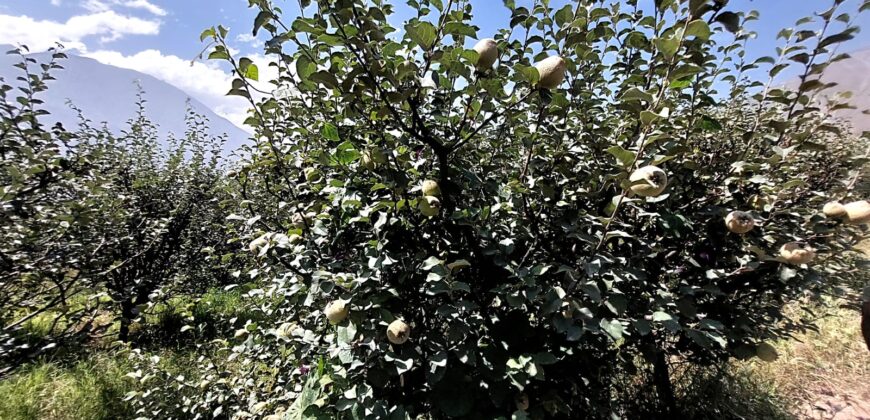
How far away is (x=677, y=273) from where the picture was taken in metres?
1.46

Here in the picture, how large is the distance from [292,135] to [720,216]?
5.46 feet

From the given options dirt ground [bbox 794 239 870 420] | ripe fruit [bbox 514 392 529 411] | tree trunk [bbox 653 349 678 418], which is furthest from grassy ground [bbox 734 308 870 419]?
ripe fruit [bbox 514 392 529 411]

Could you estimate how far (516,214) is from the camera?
4.37 ft

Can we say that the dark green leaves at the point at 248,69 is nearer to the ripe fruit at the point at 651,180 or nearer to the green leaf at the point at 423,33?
the green leaf at the point at 423,33

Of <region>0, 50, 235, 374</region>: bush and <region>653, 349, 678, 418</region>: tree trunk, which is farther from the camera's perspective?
<region>0, 50, 235, 374</region>: bush

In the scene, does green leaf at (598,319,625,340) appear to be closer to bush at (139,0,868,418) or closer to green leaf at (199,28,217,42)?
bush at (139,0,868,418)

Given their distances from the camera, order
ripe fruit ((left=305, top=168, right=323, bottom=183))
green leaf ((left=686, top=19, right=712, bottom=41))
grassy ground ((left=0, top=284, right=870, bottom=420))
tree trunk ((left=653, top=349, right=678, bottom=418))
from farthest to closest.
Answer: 1. grassy ground ((left=0, top=284, right=870, bottom=420))
2. tree trunk ((left=653, top=349, right=678, bottom=418))
3. ripe fruit ((left=305, top=168, right=323, bottom=183))
4. green leaf ((left=686, top=19, right=712, bottom=41))

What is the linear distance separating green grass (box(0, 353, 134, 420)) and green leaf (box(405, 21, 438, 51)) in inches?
114

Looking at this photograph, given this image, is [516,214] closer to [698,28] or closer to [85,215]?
[698,28]

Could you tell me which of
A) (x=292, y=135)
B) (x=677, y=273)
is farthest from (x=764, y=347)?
(x=292, y=135)

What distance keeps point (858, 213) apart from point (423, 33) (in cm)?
125

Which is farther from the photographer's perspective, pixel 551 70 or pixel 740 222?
pixel 740 222

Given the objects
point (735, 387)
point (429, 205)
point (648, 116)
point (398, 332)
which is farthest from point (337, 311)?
point (735, 387)

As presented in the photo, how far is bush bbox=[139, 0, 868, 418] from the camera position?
1074 mm
